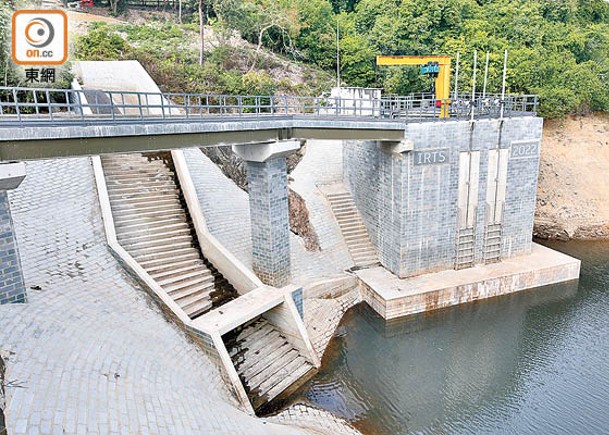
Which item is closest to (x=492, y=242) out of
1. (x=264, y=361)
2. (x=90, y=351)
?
(x=264, y=361)

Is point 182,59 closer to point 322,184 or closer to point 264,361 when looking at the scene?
point 322,184

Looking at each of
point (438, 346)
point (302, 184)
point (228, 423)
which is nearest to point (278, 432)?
point (228, 423)

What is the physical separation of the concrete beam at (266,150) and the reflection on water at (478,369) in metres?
5.90

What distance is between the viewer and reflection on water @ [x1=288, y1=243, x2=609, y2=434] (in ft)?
36.5

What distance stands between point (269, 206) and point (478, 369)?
760 cm

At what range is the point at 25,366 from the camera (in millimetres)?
7918

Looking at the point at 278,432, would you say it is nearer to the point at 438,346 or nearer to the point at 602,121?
the point at 438,346

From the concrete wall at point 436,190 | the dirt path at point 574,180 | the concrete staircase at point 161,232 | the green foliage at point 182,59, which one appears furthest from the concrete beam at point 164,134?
the dirt path at point 574,180

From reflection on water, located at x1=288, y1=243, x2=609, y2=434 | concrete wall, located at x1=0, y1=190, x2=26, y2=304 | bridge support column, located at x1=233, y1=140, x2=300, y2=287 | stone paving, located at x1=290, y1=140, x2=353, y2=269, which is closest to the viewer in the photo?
concrete wall, located at x1=0, y1=190, x2=26, y2=304

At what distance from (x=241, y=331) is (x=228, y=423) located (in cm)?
414

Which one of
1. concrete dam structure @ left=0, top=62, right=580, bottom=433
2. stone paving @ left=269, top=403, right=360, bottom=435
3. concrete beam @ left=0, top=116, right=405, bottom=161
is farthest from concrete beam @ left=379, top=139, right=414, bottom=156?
stone paving @ left=269, top=403, right=360, bottom=435

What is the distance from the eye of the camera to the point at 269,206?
14.6 meters

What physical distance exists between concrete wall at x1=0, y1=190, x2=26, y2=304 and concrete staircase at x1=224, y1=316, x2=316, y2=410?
16.7 ft

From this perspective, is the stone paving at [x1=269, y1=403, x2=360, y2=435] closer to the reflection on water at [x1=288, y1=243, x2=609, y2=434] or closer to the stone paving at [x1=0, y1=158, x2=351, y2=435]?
the stone paving at [x1=0, y1=158, x2=351, y2=435]
